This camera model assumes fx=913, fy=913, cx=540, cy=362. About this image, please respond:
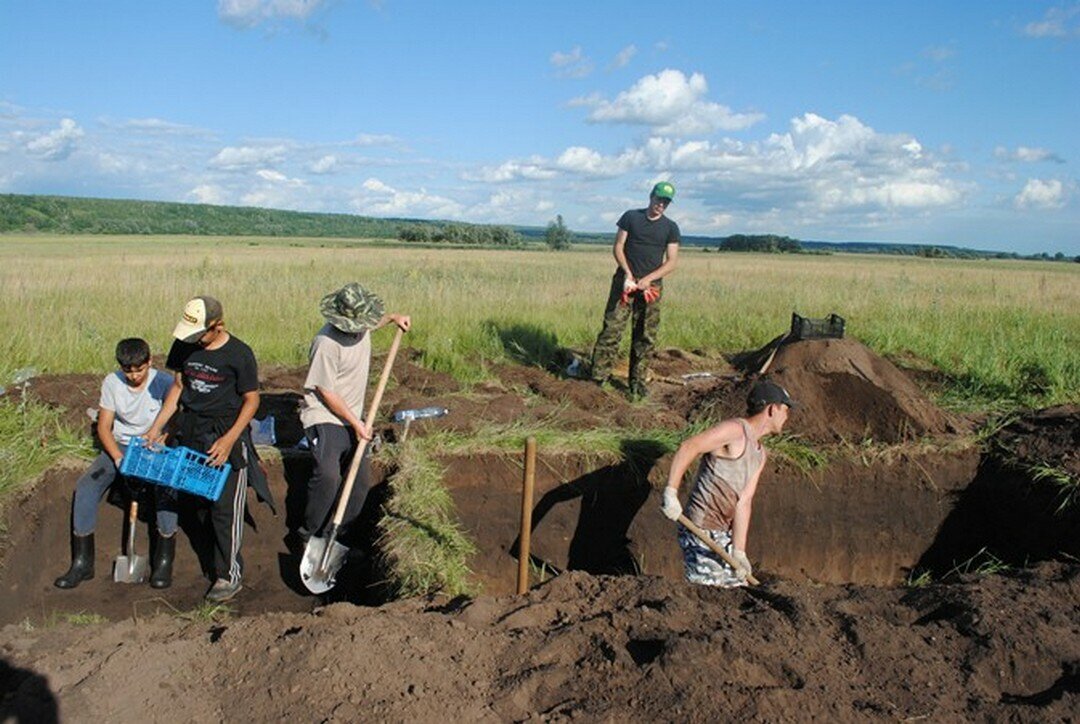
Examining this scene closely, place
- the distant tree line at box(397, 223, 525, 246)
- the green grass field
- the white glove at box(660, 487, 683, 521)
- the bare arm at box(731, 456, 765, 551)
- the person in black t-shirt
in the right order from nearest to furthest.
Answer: the white glove at box(660, 487, 683, 521) < the bare arm at box(731, 456, 765, 551) < the person in black t-shirt < the green grass field < the distant tree line at box(397, 223, 525, 246)

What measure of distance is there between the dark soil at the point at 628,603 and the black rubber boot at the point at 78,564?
96 millimetres

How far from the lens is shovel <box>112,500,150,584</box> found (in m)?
5.32

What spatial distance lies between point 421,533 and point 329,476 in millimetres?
664

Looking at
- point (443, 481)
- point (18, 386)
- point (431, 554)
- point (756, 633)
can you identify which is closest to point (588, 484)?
point (443, 481)

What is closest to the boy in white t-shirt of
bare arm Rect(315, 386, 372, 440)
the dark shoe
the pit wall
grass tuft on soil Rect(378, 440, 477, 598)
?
the dark shoe

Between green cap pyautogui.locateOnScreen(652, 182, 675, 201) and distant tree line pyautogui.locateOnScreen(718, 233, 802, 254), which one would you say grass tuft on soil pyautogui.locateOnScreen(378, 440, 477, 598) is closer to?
green cap pyautogui.locateOnScreen(652, 182, 675, 201)

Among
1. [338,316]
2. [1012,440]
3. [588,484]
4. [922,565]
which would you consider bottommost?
[922,565]

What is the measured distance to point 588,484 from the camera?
601 centimetres

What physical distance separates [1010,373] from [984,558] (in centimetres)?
329

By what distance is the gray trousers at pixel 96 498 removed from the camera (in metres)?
5.22

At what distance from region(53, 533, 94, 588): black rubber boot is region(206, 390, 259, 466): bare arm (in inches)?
40.4

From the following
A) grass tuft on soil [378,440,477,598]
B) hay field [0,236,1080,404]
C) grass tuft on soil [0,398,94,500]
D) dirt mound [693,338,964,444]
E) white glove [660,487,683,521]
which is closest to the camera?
white glove [660,487,683,521]

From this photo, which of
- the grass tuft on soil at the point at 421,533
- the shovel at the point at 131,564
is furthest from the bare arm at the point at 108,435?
the grass tuft on soil at the point at 421,533

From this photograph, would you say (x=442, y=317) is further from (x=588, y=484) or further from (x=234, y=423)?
(x=234, y=423)
